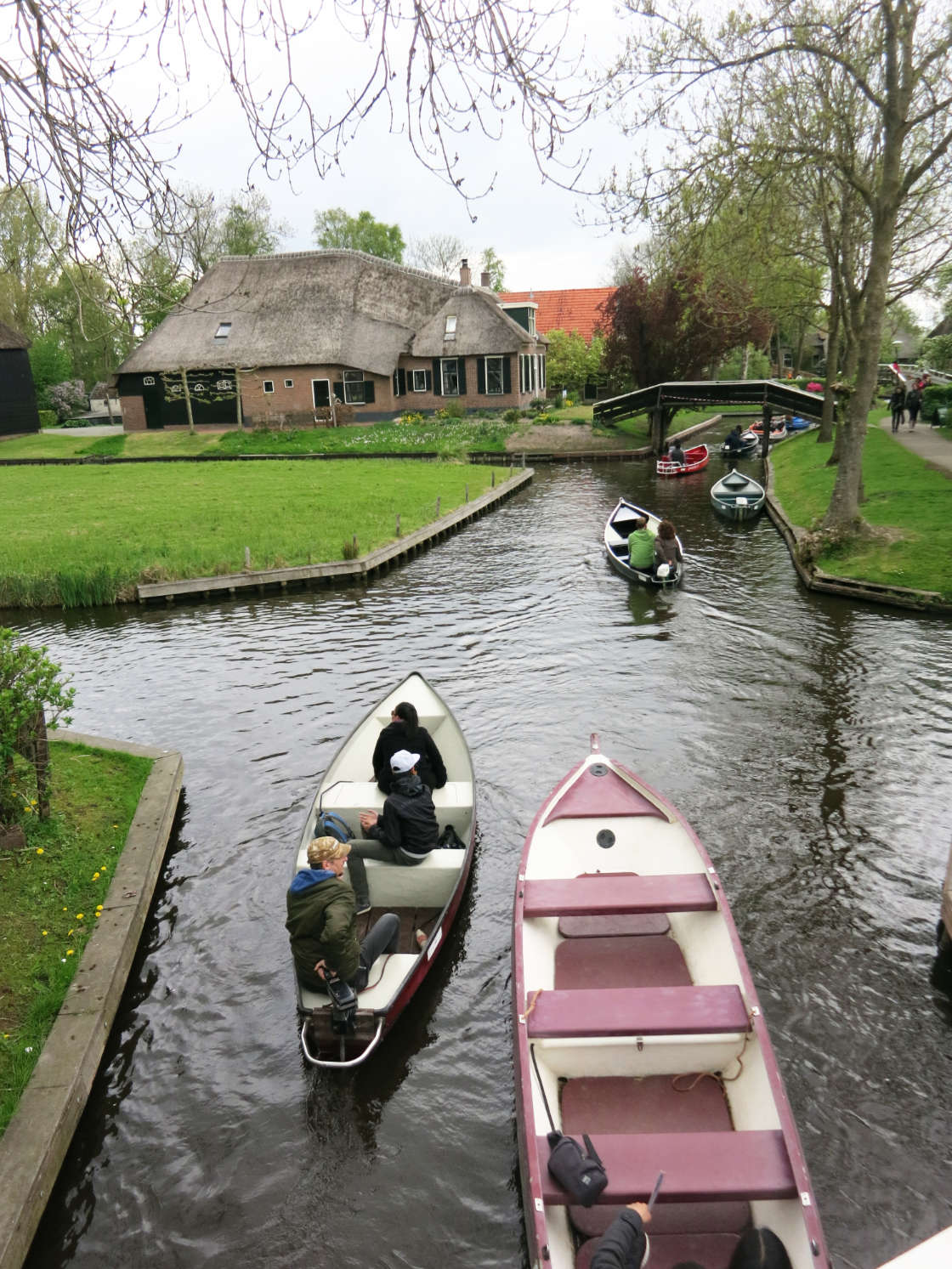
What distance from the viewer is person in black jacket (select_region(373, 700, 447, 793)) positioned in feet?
31.1

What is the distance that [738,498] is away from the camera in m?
27.0

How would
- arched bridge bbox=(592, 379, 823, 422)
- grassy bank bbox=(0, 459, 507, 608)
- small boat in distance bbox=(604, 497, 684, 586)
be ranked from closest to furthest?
small boat in distance bbox=(604, 497, 684, 586) < grassy bank bbox=(0, 459, 507, 608) < arched bridge bbox=(592, 379, 823, 422)

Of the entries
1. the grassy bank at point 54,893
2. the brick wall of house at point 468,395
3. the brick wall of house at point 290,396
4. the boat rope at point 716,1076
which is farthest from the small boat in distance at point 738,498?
the brick wall of house at point 290,396

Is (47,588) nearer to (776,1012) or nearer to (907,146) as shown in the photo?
(776,1012)

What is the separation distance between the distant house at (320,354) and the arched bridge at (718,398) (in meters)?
8.18

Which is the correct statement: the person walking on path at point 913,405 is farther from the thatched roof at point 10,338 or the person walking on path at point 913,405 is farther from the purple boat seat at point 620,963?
the thatched roof at point 10,338

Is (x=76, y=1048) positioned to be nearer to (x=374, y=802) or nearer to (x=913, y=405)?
(x=374, y=802)

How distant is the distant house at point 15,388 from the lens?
5072 centimetres

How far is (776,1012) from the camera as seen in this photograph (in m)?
7.37

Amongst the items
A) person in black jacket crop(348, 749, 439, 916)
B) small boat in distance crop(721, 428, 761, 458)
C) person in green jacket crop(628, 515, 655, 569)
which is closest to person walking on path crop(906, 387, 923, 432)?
small boat in distance crop(721, 428, 761, 458)

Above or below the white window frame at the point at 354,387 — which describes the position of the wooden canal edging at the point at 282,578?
below

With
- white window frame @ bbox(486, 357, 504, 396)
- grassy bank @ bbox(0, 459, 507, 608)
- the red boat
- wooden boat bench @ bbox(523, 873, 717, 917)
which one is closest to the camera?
wooden boat bench @ bbox(523, 873, 717, 917)

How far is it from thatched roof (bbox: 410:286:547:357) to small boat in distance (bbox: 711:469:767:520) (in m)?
24.1

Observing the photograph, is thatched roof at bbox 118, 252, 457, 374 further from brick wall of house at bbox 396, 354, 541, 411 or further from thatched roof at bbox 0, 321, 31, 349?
thatched roof at bbox 0, 321, 31, 349
